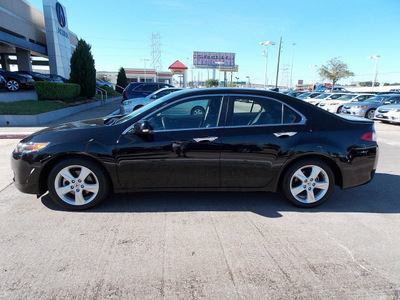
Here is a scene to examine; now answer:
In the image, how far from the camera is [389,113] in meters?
12.8

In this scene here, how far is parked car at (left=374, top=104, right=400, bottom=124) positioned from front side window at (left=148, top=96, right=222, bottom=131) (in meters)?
12.6

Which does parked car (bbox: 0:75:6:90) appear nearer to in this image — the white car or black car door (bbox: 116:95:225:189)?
black car door (bbox: 116:95:225:189)

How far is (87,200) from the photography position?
3543 millimetres

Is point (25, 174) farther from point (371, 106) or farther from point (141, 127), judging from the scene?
point (371, 106)

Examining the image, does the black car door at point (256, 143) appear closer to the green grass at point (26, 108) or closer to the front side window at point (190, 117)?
the front side window at point (190, 117)

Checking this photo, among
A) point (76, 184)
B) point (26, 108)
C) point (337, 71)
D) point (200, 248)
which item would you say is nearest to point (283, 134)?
point (200, 248)

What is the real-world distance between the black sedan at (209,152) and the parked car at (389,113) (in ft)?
36.5

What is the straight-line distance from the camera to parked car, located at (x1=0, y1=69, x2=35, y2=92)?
15.5 metres

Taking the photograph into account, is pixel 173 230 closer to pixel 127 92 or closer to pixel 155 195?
pixel 155 195

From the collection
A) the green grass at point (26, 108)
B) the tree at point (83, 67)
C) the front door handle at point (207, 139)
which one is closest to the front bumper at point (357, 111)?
the front door handle at point (207, 139)

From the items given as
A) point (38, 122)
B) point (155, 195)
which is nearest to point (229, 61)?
point (38, 122)

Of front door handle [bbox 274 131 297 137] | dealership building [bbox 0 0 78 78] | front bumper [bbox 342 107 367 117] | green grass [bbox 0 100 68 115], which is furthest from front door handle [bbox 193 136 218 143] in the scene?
dealership building [bbox 0 0 78 78]

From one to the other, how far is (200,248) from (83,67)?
18.4m

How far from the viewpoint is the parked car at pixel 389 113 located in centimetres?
1248
